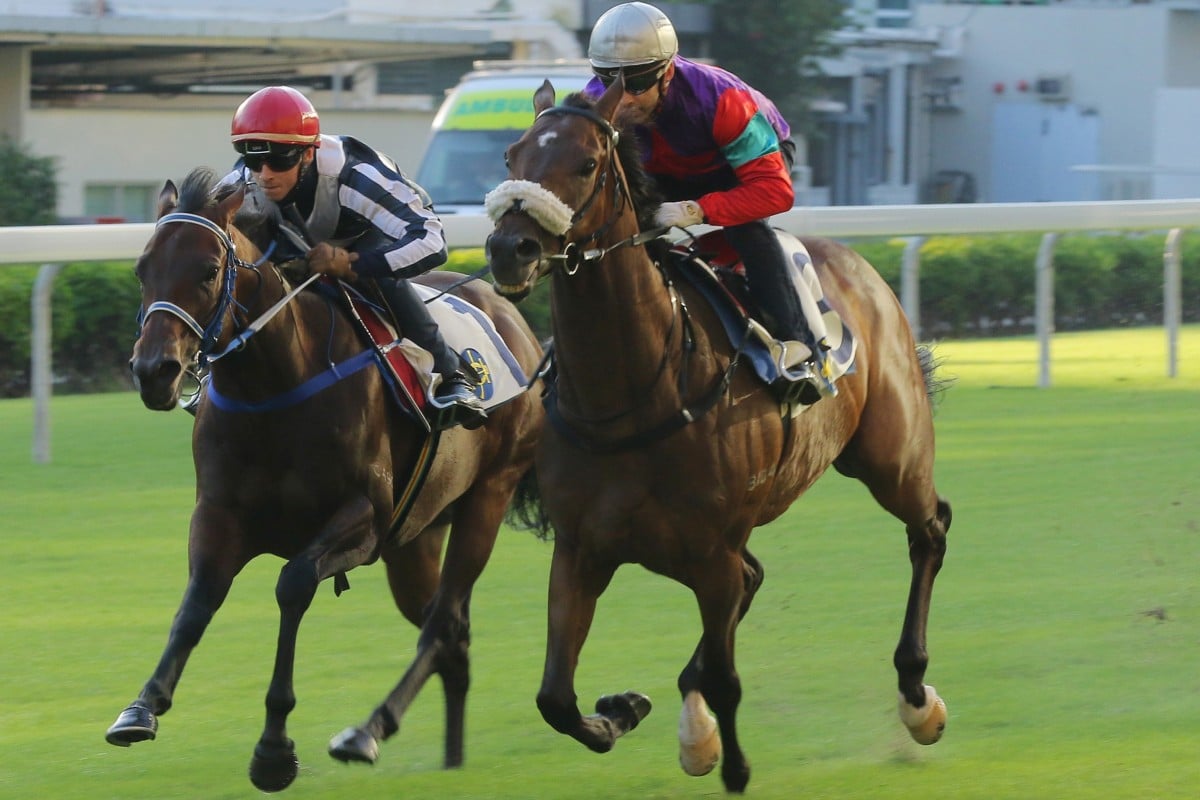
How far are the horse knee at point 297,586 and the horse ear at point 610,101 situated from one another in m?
1.27

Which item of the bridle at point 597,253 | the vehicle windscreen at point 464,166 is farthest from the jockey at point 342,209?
the vehicle windscreen at point 464,166

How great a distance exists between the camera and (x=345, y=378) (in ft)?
15.0

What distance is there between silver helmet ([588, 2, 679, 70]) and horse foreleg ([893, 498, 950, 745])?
1822 mm

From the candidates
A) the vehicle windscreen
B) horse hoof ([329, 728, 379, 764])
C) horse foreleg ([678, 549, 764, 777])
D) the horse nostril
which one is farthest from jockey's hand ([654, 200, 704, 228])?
the vehicle windscreen

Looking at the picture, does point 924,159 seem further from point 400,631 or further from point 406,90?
point 400,631

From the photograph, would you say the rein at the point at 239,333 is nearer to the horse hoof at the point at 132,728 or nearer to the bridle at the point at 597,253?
the bridle at the point at 597,253

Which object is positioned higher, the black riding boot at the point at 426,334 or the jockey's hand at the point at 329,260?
the jockey's hand at the point at 329,260

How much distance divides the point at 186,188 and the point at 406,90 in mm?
20482

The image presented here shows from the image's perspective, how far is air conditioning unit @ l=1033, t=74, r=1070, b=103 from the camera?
25.8 m

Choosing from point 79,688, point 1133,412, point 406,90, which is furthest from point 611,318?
point 406,90

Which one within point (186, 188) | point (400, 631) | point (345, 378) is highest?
point (186, 188)

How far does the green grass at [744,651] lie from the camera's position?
177 inches

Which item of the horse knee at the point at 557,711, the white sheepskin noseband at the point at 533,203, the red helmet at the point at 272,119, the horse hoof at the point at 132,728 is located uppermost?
the red helmet at the point at 272,119

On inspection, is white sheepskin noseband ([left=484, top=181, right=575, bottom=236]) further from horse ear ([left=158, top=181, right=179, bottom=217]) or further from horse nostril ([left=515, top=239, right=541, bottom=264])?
horse ear ([left=158, top=181, right=179, bottom=217])
